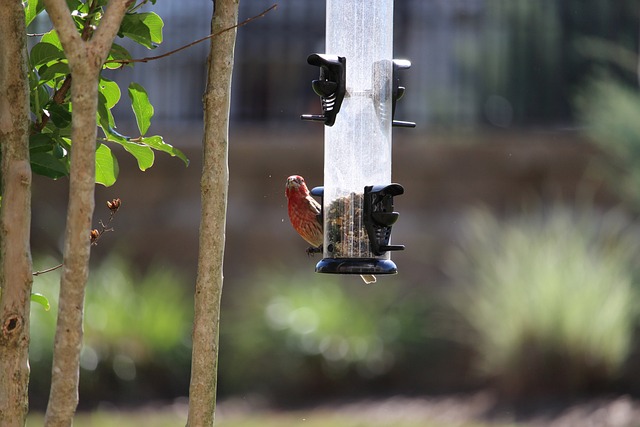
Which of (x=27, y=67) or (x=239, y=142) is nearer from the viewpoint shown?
(x=27, y=67)

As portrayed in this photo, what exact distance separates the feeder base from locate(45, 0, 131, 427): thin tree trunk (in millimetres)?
1583

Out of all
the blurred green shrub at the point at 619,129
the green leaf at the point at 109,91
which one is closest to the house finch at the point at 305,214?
the green leaf at the point at 109,91

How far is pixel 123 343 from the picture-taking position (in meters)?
8.83

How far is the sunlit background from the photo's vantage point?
858 cm

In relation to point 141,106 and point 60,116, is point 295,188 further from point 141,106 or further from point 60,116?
point 60,116

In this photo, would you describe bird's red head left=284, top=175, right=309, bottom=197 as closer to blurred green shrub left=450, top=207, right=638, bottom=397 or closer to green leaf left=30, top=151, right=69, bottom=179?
green leaf left=30, top=151, right=69, bottom=179

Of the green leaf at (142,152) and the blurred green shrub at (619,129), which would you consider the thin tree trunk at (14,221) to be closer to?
the green leaf at (142,152)

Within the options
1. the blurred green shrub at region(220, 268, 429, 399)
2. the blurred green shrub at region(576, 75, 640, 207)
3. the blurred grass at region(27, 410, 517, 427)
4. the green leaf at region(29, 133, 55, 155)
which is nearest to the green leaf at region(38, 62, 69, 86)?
the green leaf at region(29, 133, 55, 155)

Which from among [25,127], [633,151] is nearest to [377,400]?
[633,151]

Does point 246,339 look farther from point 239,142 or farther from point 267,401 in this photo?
point 239,142

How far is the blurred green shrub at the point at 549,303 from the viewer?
8.32m

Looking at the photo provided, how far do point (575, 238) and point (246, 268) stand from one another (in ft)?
10.3

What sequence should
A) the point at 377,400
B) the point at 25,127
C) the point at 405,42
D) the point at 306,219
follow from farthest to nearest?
the point at 405,42 < the point at 377,400 < the point at 306,219 < the point at 25,127

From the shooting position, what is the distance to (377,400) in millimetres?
8516
